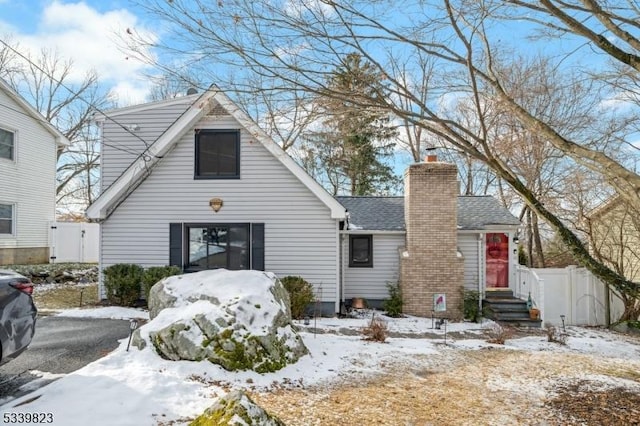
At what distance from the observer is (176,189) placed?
37.1ft

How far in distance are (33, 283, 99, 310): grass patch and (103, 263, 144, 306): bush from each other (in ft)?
2.77

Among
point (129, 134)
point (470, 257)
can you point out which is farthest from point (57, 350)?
point (470, 257)

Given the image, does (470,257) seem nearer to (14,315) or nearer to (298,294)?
(298,294)

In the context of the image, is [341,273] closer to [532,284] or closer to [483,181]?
[532,284]

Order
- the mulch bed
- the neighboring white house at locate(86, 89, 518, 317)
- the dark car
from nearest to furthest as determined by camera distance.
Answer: the dark car < the mulch bed < the neighboring white house at locate(86, 89, 518, 317)

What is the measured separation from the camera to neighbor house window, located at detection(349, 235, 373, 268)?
12.8 m

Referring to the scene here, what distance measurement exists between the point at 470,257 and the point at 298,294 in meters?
5.75

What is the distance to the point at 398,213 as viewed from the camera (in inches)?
549

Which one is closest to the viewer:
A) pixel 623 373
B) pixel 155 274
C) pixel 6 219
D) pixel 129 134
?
pixel 623 373

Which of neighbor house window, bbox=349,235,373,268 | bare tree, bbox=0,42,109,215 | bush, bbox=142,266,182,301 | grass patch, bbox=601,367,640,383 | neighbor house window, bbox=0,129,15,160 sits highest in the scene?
bare tree, bbox=0,42,109,215

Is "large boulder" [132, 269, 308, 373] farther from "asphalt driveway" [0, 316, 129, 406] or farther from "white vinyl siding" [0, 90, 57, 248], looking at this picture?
"white vinyl siding" [0, 90, 57, 248]

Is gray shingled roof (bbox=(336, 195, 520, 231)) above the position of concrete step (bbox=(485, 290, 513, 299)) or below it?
above

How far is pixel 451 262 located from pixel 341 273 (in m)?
3.30

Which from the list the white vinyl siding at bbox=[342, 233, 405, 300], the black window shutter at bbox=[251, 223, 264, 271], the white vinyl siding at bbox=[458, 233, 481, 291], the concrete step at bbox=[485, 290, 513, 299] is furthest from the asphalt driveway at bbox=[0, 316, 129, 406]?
the concrete step at bbox=[485, 290, 513, 299]
